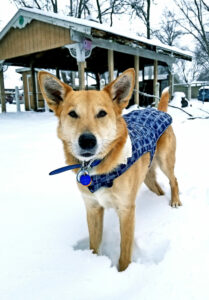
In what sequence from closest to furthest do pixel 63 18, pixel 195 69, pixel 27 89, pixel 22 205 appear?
pixel 22 205
pixel 63 18
pixel 27 89
pixel 195 69

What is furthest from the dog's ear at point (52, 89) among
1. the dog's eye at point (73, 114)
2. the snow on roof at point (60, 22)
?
the snow on roof at point (60, 22)

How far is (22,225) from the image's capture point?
228cm

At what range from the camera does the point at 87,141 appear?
5.02 ft

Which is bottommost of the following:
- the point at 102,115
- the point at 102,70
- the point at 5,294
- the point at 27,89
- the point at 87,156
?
the point at 5,294

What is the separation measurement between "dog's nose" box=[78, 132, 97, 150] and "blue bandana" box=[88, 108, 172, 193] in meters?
0.28

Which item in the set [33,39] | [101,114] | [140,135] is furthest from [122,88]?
[33,39]

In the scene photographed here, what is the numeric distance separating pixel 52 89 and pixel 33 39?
8898 millimetres

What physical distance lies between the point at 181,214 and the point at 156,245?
1.88 feet

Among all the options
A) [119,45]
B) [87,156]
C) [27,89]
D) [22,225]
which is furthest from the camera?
[27,89]

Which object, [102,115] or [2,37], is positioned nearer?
[102,115]

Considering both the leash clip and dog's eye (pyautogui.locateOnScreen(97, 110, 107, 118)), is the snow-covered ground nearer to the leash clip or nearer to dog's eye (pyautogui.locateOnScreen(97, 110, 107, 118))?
the leash clip

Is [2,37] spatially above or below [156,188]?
above

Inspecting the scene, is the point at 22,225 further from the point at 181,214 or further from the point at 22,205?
the point at 181,214

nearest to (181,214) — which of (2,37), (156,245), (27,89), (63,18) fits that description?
(156,245)
